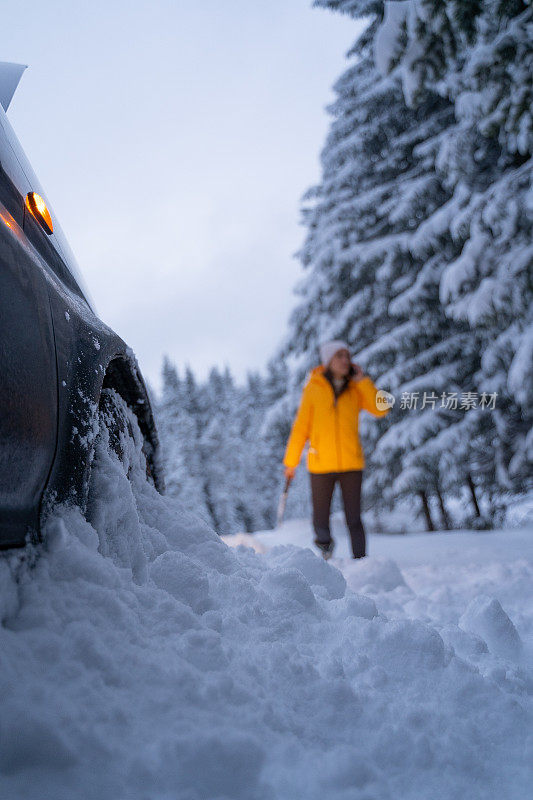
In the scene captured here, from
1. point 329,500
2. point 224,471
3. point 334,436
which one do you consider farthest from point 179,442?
point 334,436

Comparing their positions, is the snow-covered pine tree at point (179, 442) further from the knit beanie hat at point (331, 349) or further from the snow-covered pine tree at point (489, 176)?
the knit beanie hat at point (331, 349)

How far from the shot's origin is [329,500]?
16.0ft

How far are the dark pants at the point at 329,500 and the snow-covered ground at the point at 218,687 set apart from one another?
8.88 ft

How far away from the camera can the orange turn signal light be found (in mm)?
1540

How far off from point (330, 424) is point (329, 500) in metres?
0.76

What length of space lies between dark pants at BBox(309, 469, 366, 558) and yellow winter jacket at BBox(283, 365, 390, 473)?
0.28ft

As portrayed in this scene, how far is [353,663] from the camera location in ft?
4.93

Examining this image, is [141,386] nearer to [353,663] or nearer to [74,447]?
[74,447]

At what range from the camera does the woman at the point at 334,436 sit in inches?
188

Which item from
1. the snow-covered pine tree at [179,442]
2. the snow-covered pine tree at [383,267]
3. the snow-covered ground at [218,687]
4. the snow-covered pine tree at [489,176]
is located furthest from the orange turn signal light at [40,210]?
the snow-covered pine tree at [179,442]

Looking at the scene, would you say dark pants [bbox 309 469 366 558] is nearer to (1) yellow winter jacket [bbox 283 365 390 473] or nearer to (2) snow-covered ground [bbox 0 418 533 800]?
(1) yellow winter jacket [bbox 283 365 390 473]

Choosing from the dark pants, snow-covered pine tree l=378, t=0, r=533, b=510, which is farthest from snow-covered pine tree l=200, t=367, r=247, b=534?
the dark pants

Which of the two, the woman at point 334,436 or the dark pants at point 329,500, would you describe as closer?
the dark pants at point 329,500

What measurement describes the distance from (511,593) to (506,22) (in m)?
5.27
